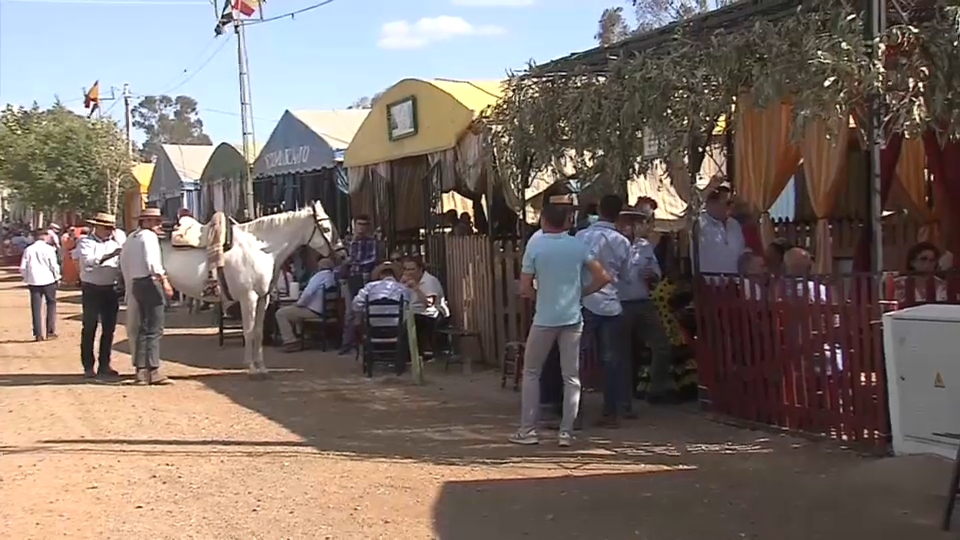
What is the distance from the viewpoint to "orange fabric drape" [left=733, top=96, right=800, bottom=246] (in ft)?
41.0

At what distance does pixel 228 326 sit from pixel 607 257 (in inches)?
403

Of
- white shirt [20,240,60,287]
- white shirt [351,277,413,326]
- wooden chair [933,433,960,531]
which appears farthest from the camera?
white shirt [20,240,60,287]

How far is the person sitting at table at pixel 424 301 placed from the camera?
1372 centimetres

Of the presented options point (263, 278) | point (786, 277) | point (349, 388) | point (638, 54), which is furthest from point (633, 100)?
point (263, 278)

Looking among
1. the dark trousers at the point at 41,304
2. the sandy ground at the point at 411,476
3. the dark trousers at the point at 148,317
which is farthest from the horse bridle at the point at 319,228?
the dark trousers at the point at 41,304

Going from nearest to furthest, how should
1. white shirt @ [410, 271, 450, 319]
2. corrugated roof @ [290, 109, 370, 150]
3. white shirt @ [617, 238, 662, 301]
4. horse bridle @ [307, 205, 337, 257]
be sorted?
white shirt @ [617, 238, 662, 301], white shirt @ [410, 271, 450, 319], horse bridle @ [307, 205, 337, 257], corrugated roof @ [290, 109, 370, 150]

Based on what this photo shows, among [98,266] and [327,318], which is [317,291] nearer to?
[327,318]

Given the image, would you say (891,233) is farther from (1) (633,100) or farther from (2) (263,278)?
(2) (263,278)

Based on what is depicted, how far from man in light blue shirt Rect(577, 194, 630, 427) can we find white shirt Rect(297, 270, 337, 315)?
6977 millimetres

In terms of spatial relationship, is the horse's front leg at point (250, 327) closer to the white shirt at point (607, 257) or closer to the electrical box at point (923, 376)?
the white shirt at point (607, 257)

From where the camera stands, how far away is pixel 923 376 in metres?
6.83

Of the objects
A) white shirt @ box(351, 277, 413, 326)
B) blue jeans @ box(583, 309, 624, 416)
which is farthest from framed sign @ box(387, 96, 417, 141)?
blue jeans @ box(583, 309, 624, 416)

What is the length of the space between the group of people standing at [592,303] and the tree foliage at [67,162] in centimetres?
3524

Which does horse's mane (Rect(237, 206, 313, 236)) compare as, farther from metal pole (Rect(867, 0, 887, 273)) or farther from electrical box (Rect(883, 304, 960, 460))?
electrical box (Rect(883, 304, 960, 460))
